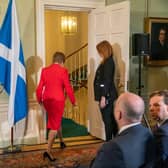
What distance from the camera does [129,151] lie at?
1638 mm

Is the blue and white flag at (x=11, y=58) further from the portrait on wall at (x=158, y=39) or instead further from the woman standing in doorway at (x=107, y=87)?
the portrait on wall at (x=158, y=39)

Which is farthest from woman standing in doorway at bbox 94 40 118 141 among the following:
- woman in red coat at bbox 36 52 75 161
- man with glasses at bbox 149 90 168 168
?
man with glasses at bbox 149 90 168 168

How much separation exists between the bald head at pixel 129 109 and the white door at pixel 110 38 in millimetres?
2826

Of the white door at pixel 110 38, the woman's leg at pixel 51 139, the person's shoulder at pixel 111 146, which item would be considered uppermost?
the white door at pixel 110 38

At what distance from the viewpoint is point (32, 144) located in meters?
4.82

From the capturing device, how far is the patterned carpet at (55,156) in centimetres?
385

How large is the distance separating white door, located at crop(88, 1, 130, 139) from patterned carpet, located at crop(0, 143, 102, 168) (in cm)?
78

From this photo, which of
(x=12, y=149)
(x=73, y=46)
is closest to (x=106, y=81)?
(x=12, y=149)

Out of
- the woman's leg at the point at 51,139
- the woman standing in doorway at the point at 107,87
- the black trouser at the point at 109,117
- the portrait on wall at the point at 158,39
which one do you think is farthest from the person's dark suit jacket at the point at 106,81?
the portrait on wall at the point at 158,39

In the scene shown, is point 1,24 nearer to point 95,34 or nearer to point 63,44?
point 95,34

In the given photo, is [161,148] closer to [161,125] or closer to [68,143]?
[161,125]

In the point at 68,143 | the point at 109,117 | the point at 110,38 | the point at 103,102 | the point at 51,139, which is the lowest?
the point at 68,143

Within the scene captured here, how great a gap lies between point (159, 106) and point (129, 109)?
0.61 m

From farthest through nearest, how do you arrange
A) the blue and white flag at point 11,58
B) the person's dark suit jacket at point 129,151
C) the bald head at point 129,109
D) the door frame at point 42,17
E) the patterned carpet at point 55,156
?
the door frame at point 42,17
the blue and white flag at point 11,58
the patterned carpet at point 55,156
the bald head at point 129,109
the person's dark suit jacket at point 129,151
